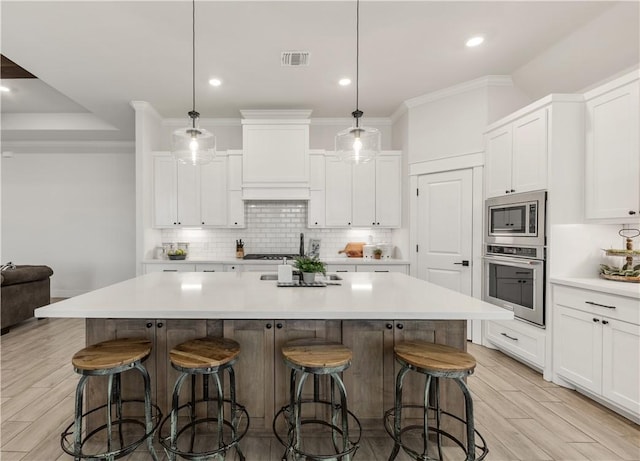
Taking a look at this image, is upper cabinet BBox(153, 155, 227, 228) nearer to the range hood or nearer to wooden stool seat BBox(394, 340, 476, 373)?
the range hood

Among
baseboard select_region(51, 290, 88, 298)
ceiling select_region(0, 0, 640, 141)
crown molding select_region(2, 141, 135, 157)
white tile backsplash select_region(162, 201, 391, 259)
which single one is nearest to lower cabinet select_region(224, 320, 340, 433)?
ceiling select_region(0, 0, 640, 141)

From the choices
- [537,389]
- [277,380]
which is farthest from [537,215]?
[277,380]

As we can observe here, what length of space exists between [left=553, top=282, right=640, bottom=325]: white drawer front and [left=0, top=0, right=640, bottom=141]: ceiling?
206 centimetres

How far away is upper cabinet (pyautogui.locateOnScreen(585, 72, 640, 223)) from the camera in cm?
243

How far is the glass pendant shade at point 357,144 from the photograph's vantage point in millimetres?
2586

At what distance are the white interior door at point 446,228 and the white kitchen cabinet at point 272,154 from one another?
172 cm

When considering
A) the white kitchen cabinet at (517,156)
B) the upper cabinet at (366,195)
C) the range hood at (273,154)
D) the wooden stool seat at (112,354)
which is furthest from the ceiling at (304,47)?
the wooden stool seat at (112,354)

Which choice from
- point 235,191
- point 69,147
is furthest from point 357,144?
point 69,147

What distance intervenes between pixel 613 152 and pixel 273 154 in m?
3.58

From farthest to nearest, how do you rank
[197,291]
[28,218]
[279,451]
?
[28,218]
[197,291]
[279,451]

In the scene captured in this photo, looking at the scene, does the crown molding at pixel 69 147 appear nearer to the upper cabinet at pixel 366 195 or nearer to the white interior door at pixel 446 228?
the upper cabinet at pixel 366 195

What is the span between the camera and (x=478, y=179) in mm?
3754

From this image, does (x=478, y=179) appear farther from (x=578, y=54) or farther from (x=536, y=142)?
(x=578, y=54)

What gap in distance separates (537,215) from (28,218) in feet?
26.9
